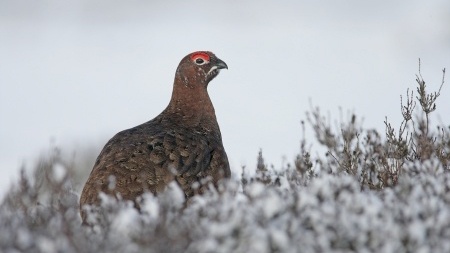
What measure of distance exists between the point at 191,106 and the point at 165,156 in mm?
1738

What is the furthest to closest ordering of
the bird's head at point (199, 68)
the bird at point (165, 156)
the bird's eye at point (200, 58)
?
1. the bird's eye at point (200, 58)
2. the bird's head at point (199, 68)
3. the bird at point (165, 156)

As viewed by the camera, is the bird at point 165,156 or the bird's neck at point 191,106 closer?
the bird at point 165,156

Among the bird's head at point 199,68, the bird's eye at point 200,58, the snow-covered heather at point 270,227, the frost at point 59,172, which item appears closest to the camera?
the snow-covered heather at point 270,227

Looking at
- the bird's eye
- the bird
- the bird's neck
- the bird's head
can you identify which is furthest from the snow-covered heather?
the bird's eye

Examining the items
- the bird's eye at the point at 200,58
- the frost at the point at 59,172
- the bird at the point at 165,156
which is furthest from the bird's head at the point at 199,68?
the frost at the point at 59,172

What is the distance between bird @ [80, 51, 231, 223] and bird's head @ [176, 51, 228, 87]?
13.3 inches

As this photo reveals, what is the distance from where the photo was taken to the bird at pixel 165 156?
8.34m

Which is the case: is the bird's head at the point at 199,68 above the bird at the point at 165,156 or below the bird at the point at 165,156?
above

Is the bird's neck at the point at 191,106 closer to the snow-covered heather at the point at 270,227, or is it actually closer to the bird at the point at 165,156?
the bird at the point at 165,156

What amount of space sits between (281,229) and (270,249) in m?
0.19

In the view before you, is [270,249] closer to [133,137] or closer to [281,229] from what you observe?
[281,229]

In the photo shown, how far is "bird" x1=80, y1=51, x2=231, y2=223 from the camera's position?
834 cm

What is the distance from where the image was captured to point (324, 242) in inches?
177

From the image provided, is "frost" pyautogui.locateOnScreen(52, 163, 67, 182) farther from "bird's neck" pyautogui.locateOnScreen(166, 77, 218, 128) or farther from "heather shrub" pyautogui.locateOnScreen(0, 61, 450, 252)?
"bird's neck" pyautogui.locateOnScreen(166, 77, 218, 128)
